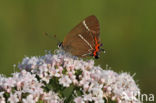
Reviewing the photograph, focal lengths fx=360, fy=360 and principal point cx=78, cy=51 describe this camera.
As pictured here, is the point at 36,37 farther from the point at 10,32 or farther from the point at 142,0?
the point at 142,0

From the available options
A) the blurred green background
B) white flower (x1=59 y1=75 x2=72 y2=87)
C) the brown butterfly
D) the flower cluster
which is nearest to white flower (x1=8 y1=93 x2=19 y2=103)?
the flower cluster

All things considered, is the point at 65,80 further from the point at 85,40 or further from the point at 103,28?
the point at 103,28

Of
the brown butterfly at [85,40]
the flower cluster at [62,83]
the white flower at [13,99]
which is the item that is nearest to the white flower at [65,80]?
the flower cluster at [62,83]

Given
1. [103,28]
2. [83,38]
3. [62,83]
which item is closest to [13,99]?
[62,83]

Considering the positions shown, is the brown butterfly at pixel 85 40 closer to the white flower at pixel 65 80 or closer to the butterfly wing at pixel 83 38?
the butterfly wing at pixel 83 38

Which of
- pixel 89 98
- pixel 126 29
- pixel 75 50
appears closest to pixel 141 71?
pixel 126 29

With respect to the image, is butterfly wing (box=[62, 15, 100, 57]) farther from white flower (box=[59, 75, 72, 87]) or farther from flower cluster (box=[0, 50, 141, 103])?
→ white flower (box=[59, 75, 72, 87])

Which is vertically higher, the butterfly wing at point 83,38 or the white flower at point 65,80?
the butterfly wing at point 83,38
